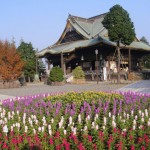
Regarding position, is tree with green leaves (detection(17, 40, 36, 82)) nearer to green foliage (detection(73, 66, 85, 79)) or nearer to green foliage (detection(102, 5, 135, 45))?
green foliage (detection(73, 66, 85, 79))

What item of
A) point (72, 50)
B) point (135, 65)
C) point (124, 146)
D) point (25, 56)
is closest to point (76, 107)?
point (124, 146)

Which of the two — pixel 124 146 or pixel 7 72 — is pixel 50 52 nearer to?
pixel 7 72

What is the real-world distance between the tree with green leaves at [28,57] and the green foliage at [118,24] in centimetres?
1561

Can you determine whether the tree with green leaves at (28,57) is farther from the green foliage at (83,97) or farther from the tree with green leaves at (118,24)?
the green foliage at (83,97)

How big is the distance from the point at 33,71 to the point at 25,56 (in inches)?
108

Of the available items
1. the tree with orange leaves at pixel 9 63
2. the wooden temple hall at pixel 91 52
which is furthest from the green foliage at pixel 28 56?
the tree with orange leaves at pixel 9 63

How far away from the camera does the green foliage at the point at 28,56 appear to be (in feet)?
122

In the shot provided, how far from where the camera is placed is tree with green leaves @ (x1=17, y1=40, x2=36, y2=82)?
3731cm

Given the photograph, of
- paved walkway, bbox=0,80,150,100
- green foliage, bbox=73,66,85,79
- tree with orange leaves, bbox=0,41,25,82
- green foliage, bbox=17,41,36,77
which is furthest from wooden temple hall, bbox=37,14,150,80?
paved walkway, bbox=0,80,150,100

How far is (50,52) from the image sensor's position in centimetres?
3384

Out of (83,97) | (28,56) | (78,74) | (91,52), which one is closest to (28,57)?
(28,56)

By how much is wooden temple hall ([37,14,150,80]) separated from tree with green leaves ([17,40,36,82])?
2.09m

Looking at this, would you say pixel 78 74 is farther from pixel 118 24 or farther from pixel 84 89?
pixel 84 89

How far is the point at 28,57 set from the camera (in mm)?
39062
